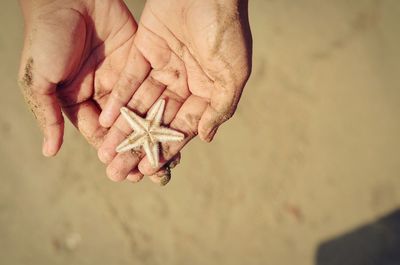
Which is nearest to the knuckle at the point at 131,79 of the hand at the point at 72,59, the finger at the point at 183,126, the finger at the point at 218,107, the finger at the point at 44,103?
the hand at the point at 72,59

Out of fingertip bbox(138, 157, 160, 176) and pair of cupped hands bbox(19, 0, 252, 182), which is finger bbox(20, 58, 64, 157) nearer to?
pair of cupped hands bbox(19, 0, 252, 182)

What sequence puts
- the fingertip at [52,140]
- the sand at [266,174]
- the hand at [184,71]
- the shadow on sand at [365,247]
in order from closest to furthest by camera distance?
the hand at [184,71] → the fingertip at [52,140] → the sand at [266,174] → the shadow on sand at [365,247]

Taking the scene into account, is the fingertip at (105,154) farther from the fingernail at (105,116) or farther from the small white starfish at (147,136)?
the fingernail at (105,116)

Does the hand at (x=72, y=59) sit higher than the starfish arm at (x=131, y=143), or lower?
higher

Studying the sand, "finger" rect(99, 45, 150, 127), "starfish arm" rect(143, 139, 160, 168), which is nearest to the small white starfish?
"starfish arm" rect(143, 139, 160, 168)

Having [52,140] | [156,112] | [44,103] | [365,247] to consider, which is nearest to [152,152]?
[156,112]

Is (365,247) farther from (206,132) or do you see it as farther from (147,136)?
(147,136)

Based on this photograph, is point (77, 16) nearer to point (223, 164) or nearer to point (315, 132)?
point (223, 164)
